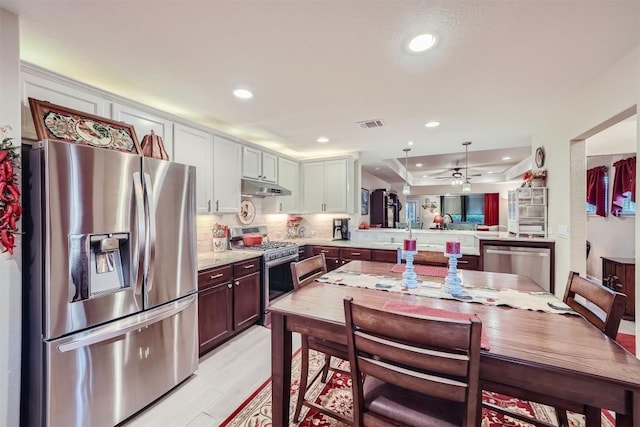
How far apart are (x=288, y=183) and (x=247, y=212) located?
2.94ft

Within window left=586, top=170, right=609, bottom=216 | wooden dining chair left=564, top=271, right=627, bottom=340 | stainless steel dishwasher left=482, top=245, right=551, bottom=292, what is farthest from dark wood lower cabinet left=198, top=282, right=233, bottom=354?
window left=586, top=170, right=609, bottom=216

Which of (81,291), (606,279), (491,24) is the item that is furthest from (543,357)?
(606,279)

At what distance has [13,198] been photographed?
1338mm

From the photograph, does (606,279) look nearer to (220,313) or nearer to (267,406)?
(267,406)

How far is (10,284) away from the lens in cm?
140

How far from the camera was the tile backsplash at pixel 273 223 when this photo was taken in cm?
331

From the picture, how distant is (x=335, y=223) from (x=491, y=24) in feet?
11.5

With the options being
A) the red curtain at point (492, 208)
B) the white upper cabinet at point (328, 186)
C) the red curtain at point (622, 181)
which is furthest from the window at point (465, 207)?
the white upper cabinet at point (328, 186)

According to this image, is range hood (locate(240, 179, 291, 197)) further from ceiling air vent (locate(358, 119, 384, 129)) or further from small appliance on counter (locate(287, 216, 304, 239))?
ceiling air vent (locate(358, 119, 384, 129))

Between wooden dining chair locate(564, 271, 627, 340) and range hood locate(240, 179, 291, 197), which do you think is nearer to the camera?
wooden dining chair locate(564, 271, 627, 340)

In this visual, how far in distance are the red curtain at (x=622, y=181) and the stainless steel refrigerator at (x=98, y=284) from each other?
555 centimetres

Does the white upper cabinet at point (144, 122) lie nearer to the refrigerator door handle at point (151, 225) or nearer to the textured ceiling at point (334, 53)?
the textured ceiling at point (334, 53)

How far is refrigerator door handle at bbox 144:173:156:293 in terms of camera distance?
71.8 inches

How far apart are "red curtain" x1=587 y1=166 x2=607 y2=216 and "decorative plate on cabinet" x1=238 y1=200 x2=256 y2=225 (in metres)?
5.17
